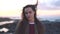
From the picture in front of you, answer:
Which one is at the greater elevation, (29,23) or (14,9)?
(14,9)

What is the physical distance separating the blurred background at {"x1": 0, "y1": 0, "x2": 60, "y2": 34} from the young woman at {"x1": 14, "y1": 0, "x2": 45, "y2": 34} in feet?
0.22

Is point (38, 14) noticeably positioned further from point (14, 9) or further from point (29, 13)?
point (14, 9)

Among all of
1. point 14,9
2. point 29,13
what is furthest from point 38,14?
point 14,9

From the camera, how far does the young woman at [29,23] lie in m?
1.31

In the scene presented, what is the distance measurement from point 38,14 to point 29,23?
5.3 inches

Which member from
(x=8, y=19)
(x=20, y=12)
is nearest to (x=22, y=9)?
(x=20, y=12)

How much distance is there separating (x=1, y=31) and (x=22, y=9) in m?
0.28

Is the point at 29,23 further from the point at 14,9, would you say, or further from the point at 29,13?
the point at 14,9

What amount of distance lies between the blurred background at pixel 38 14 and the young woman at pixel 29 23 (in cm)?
7

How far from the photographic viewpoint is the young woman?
131 centimetres

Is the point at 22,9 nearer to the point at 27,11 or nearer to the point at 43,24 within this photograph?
the point at 27,11

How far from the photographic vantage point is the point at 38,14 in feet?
4.60

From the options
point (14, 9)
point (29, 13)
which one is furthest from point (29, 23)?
point (14, 9)

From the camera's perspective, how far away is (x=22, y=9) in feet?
4.50
